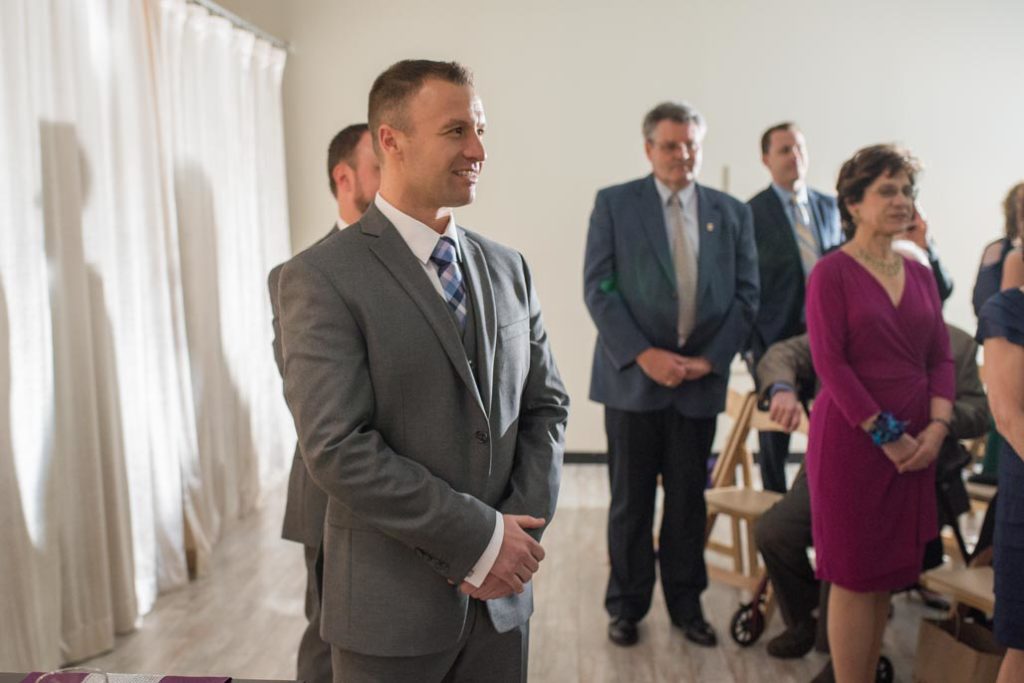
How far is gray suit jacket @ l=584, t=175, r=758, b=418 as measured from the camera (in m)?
3.36

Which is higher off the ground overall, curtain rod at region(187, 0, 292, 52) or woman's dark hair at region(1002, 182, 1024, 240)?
curtain rod at region(187, 0, 292, 52)

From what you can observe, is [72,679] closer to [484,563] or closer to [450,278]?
[484,563]

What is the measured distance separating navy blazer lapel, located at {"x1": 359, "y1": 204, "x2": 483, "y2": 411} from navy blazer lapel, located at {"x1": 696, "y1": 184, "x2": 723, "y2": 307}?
190cm

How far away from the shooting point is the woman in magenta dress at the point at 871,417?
259cm

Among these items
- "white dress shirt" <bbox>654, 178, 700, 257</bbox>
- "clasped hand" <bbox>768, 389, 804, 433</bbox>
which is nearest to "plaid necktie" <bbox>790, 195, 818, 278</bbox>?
"white dress shirt" <bbox>654, 178, 700, 257</bbox>

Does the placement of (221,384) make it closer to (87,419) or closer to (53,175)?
(87,419)

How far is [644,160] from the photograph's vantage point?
19.7ft

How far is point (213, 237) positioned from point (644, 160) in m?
2.60

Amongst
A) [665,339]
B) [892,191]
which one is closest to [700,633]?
[665,339]

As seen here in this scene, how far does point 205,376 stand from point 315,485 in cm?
241

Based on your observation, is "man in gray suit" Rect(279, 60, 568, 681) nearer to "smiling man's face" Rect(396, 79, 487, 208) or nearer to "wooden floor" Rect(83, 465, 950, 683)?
"smiling man's face" Rect(396, 79, 487, 208)

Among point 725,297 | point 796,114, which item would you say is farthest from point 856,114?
point 725,297

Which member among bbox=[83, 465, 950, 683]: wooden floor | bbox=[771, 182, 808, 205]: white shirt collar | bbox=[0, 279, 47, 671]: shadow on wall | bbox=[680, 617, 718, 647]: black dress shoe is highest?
bbox=[771, 182, 808, 205]: white shirt collar

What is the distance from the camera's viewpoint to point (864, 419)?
256 cm
